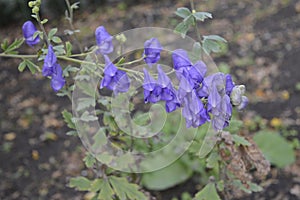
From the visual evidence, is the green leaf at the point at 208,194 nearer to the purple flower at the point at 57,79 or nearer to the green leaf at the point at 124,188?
the green leaf at the point at 124,188

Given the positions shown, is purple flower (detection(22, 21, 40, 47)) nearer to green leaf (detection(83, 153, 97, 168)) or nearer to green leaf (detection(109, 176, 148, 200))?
green leaf (detection(83, 153, 97, 168))

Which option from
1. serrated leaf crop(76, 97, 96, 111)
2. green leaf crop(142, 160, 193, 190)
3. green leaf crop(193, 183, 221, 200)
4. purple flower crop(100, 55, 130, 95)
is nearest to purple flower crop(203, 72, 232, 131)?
purple flower crop(100, 55, 130, 95)

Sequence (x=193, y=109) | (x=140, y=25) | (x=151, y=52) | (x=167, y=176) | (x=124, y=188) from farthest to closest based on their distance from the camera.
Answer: (x=140, y=25) < (x=167, y=176) < (x=124, y=188) < (x=151, y=52) < (x=193, y=109)

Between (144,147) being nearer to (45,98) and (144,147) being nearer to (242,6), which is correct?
(45,98)

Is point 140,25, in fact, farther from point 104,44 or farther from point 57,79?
point 57,79

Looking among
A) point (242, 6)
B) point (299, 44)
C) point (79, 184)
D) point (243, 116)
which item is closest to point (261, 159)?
point (79, 184)

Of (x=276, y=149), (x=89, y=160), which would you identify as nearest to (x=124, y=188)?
(x=89, y=160)
